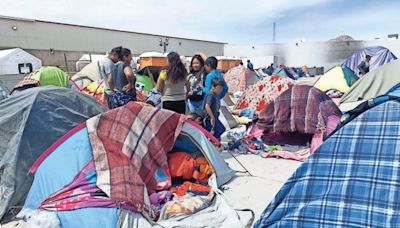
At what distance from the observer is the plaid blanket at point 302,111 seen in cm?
523

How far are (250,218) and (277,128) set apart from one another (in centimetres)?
270

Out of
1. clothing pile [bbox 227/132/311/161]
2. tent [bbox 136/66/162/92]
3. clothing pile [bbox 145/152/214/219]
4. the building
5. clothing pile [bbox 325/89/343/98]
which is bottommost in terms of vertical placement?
clothing pile [bbox 227/132/311/161]

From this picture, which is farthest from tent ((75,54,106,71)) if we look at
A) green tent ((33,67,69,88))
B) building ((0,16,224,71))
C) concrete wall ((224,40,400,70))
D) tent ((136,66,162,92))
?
concrete wall ((224,40,400,70))

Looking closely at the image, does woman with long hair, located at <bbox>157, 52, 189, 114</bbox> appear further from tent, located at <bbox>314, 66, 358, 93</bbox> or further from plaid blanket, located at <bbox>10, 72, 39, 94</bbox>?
tent, located at <bbox>314, 66, 358, 93</bbox>

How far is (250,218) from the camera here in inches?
120

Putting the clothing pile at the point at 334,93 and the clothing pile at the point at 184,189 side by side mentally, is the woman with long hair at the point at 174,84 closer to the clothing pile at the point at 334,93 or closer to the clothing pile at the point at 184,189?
the clothing pile at the point at 184,189

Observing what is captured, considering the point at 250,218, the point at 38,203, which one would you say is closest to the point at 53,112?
the point at 38,203

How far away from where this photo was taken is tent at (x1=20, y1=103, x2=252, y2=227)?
9.41ft

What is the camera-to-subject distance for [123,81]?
512 centimetres

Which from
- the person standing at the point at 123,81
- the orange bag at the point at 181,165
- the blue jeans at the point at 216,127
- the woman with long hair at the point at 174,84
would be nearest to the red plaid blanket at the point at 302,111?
the blue jeans at the point at 216,127

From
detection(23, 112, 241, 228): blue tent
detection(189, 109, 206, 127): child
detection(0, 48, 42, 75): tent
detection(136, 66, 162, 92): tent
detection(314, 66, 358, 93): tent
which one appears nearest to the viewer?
detection(23, 112, 241, 228): blue tent

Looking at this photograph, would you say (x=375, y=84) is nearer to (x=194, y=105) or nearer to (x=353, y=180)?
(x=194, y=105)

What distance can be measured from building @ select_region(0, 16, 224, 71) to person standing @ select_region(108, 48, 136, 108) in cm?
2262

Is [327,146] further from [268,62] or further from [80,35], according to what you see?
[80,35]
